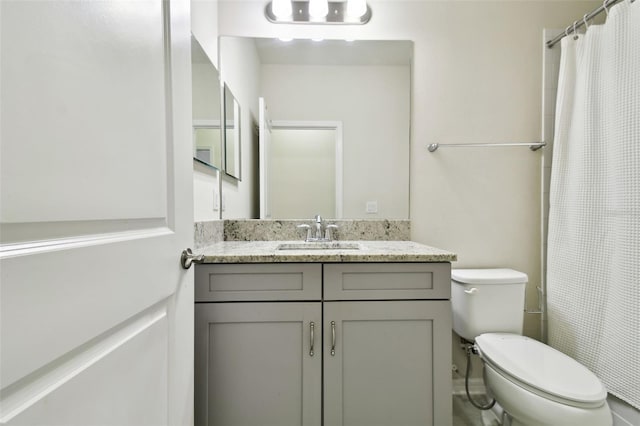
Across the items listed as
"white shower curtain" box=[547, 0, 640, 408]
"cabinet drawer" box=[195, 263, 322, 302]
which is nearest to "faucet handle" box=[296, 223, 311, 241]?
"cabinet drawer" box=[195, 263, 322, 302]

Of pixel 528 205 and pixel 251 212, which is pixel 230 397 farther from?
pixel 528 205

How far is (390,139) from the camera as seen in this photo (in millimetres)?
1607

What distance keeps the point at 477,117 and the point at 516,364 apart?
1.24 m

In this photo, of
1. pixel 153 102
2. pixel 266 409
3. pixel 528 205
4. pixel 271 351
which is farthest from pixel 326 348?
pixel 528 205

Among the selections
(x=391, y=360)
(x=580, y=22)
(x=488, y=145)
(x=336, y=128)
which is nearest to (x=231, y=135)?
(x=336, y=128)

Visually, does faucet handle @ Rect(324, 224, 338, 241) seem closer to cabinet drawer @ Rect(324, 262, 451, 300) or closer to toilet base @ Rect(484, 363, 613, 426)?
cabinet drawer @ Rect(324, 262, 451, 300)

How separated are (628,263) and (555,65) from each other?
112 cm

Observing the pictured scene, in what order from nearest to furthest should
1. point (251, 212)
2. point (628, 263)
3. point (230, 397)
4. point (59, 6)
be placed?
point (59, 6), point (230, 397), point (628, 263), point (251, 212)

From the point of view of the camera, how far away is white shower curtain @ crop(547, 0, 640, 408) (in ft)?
3.81

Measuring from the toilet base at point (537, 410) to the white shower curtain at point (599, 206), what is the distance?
40cm

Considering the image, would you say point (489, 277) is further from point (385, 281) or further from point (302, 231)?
point (302, 231)

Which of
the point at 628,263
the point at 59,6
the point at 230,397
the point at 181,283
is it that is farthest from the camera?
the point at 628,263

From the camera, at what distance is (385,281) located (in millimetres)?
1082

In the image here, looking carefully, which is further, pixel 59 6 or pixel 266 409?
pixel 266 409
